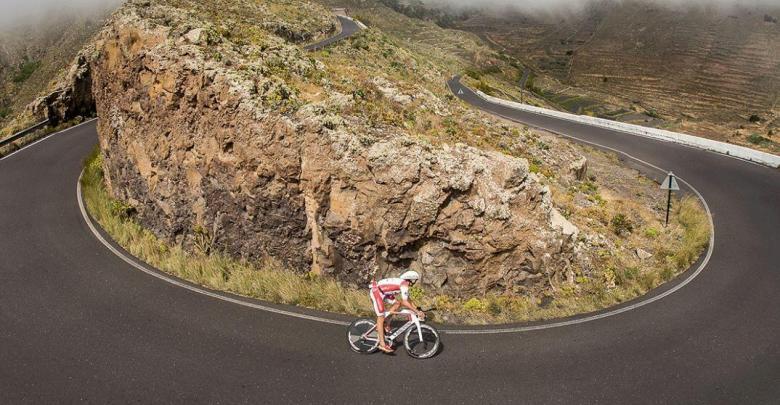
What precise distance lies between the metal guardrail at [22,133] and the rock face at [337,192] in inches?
555

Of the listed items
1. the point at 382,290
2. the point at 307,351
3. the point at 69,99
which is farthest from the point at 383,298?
the point at 69,99

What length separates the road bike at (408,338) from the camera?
8094 millimetres

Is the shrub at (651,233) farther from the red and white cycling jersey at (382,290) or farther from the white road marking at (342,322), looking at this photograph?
the red and white cycling jersey at (382,290)

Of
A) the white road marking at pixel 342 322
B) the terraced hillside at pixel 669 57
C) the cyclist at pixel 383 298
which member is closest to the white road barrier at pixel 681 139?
the white road marking at pixel 342 322

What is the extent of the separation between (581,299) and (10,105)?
85207 millimetres

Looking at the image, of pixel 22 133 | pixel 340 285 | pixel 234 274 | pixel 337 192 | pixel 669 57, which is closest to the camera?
pixel 337 192

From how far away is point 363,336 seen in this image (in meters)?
8.30

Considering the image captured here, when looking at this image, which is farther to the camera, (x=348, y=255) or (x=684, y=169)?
(x=684, y=169)

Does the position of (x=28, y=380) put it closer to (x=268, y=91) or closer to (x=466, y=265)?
(x=268, y=91)

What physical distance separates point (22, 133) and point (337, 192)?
20677 millimetres

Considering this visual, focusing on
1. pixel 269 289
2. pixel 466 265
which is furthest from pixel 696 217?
pixel 269 289

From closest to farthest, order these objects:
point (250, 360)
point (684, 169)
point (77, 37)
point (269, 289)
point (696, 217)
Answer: point (250, 360) → point (269, 289) → point (696, 217) → point (684, 169) → point (77, 37)

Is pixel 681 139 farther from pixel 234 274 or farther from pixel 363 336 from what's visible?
pixel 234 274

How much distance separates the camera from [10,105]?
67312 mm
